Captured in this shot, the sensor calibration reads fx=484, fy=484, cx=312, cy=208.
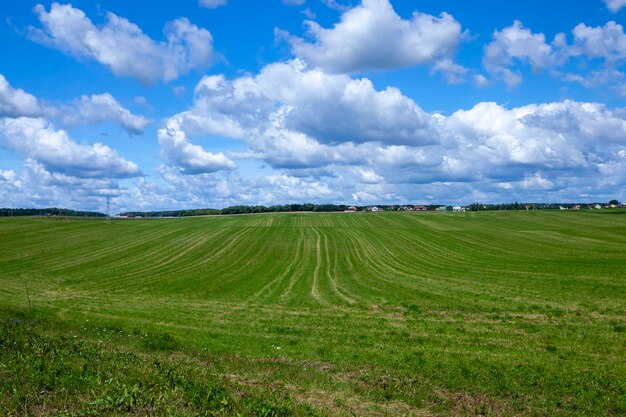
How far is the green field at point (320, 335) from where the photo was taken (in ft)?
36.2

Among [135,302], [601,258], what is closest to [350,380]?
[135,302]

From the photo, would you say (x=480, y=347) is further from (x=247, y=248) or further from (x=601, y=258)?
(x=247, y=248)

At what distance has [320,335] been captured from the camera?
20.8 meters

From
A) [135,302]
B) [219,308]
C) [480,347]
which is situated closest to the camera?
[480,347]

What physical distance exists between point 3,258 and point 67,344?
1954 inches

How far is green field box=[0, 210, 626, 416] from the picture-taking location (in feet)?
36.2

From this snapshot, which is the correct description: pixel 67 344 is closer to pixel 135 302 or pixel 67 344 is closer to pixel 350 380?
pixel 350 380

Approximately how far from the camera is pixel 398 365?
51.9ft

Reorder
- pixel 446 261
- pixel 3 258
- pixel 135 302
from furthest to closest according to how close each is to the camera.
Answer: pixel 3 258, pixel 446 261, pixel 135 302

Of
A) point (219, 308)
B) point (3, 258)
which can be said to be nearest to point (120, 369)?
point (219, 308)

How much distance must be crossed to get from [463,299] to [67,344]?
21460mm

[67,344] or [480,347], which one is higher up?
[67,344]

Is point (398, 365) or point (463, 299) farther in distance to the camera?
point (463, 299)

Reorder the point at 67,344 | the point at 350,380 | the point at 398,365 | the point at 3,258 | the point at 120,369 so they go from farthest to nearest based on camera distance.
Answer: the point at 3,258 → the point at 398,365 → the point at 67,344 → the point at 350,380 → the point at 120,369
